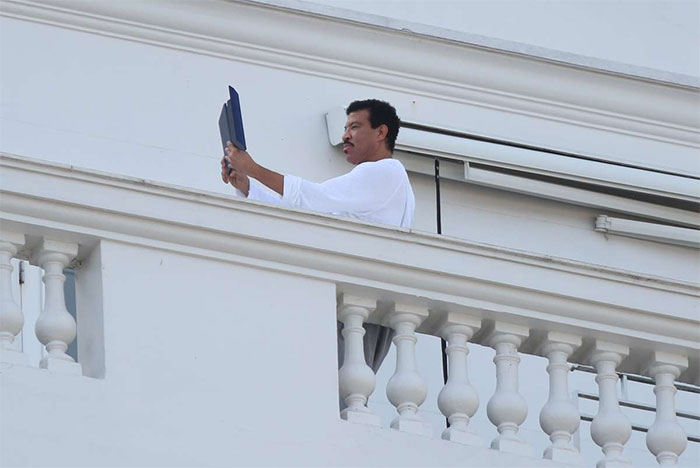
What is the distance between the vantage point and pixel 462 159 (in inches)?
432

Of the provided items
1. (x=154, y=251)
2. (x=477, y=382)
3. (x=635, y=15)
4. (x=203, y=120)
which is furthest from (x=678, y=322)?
(x=635, y=15)

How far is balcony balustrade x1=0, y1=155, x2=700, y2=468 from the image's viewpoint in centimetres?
728

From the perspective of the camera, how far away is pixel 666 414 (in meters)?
7.86

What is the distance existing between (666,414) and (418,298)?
0.97 metres

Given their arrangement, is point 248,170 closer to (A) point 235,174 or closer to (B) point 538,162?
(A) point 235,174

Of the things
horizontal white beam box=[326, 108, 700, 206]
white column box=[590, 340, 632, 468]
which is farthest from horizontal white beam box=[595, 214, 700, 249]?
white column box=[590, 340, 632, 468]

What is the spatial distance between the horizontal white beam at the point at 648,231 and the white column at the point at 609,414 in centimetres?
349

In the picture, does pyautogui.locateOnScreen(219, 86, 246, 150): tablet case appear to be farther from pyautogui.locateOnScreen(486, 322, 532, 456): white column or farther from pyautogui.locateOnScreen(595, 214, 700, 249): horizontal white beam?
pyautogui.locateOnScreen(595, 214, 700, 249): horizontal white beam

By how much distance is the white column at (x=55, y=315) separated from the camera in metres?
7.07

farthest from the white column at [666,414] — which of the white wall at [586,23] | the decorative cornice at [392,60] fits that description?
the white wall at [586,23]

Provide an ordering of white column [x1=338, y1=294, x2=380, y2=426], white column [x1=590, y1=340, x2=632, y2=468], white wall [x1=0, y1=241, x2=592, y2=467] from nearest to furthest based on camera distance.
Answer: white wall [x1=0, y1=241, x2=592, y2=467] < white column [x1=338, y1=294, x2=380, y2=426] < white column [x1=590, y1=340, x2=632, y2=468]

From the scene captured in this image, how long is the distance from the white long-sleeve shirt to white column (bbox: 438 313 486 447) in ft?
2.18

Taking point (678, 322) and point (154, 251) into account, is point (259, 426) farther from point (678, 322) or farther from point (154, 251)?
point (678, 322)

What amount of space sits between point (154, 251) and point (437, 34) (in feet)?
13.8
